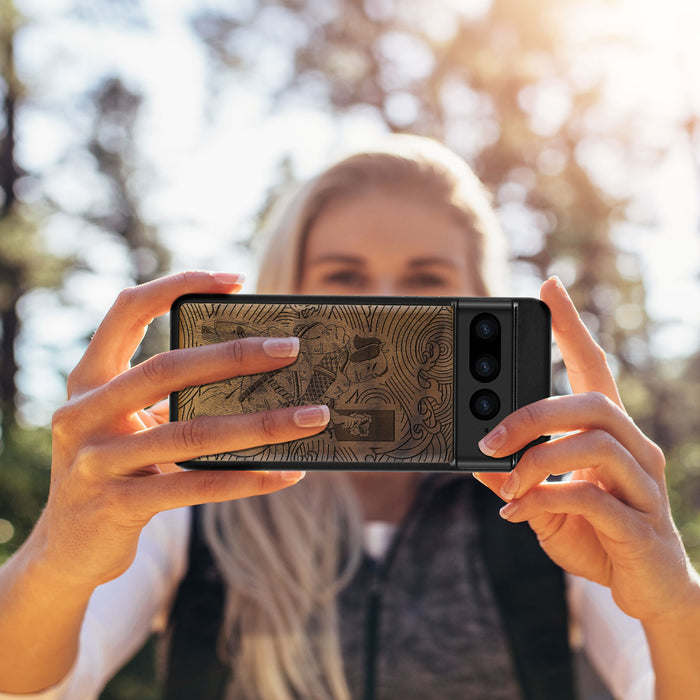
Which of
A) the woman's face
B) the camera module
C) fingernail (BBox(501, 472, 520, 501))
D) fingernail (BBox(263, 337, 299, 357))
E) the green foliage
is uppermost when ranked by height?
the woman's face

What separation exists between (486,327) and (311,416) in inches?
17.0

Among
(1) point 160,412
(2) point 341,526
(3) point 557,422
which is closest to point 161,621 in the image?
(2) point 341,526

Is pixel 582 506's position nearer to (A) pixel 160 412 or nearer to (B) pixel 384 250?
(A) pixel 160 412

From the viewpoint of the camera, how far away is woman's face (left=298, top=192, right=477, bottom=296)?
7.75 feet

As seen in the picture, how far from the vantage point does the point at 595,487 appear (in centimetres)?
123

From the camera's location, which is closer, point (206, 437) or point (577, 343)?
point (206, 437)

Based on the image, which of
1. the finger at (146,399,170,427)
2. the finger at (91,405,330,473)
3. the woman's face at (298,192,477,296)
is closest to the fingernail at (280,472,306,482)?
the finger at (91,405,330,473)

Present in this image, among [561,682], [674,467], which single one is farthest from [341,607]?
[674,467]

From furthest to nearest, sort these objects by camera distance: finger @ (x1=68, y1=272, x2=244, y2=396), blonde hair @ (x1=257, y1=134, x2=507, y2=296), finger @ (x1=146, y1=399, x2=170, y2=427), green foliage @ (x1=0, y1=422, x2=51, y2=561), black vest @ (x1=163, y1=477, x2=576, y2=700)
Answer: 1. green foliage @ (x1=0, y1=422, x2=51, y2=561)
2. blonde hair @ (x1=257, y1=134, x2=507, y2=296)
3. black vest @ (x1=163, y1=477, x2=576, y2=700)
4. finger @ (x1=146, y1=399, x2=170, y2=427)
5. finger @ (x1=68, y1=272, x2=244, y2=396)

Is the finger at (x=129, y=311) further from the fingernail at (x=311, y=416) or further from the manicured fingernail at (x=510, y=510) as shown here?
the manicured fingernail at (x=510, y=510)

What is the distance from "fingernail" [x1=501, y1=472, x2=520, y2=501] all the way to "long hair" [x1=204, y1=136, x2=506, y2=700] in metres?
1.29

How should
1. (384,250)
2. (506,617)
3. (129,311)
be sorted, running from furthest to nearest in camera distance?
(384,250)
(506,617)
(129,311)

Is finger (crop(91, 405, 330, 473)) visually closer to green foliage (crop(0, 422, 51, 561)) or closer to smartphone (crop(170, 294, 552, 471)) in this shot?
smartphone (crop(170, 294, 552, 471))

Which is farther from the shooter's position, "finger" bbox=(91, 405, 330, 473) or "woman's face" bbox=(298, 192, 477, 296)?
"woman's face" bbox=(298, 192, 477, 296)
